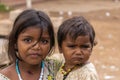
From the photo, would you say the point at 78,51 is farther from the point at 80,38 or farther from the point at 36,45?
the point at 36,45

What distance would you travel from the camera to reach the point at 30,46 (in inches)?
73.9

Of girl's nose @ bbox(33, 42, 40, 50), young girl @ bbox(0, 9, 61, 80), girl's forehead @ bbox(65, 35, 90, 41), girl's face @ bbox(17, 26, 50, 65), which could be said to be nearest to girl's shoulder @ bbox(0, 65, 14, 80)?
young girl @ bbox(0, 9, 61, 80)

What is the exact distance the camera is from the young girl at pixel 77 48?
195cm

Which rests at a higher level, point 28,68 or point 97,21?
point 28,68

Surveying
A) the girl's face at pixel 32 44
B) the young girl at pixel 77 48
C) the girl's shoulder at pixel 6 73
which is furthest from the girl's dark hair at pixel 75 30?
the girl's shoulder at pixel 6 73

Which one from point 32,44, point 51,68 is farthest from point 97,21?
point 32,44

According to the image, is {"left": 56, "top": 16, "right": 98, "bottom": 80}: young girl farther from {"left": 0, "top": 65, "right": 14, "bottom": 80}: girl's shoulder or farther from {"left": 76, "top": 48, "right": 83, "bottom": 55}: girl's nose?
{"left": 0, "top": 65, "right": 14, "bottom": 80}: girl's shoulder

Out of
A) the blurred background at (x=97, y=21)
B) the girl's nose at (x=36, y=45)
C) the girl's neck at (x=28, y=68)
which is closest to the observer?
the girl's nose at (x=36, y=45)

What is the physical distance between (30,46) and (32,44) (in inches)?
0.6

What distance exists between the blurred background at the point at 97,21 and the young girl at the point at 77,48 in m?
0.50

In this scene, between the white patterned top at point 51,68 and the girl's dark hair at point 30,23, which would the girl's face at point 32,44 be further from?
the white patterned top at point 51,68

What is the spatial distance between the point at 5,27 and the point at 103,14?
714cm

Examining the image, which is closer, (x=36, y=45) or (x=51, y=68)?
(x=36, y=45)

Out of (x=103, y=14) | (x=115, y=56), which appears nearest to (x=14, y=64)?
(x=115, y=56)
